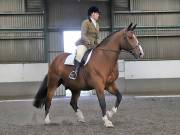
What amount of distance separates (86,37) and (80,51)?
0.35 meters

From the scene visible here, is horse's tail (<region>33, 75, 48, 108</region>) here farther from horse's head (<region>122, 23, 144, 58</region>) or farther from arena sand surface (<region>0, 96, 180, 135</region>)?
horse's head (<region>122, 23, 144, 58</region>)

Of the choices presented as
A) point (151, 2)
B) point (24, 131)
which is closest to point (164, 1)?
point (151, 2)

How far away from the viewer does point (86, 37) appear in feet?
35.5

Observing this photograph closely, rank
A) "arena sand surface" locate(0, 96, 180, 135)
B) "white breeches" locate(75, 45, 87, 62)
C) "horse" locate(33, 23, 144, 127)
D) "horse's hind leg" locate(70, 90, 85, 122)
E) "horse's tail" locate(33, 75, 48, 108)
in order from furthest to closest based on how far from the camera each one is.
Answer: "horse's tail" locate(33, 75, 48, 108) → "horse's hind leg" locate(70, 90, 85, 122) → "white breeches" locate(75, 45, 87, 62) → "horse" locate(33, 23, 144, 127) → "arena sand surface" locate(0, 96, 180, 135)

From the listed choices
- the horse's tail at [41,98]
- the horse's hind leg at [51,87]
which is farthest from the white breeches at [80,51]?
the horse's tail at [41,98]

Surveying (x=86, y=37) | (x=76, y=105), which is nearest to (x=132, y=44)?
(x=86, y=37)

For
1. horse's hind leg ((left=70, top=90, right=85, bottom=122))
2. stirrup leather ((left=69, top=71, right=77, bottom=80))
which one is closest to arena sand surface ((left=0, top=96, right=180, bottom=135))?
horse's hind leg ((left=70, top=90, right=85, bottom=122))

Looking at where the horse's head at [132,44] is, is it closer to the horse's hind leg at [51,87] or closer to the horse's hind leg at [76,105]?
the horse's hind leg at [76,105]

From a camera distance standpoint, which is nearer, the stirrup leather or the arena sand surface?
the arena sand surface

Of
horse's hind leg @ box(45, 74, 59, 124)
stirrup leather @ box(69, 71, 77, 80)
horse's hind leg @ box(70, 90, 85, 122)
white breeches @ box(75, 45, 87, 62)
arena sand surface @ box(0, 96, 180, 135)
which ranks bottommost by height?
arena sand surface @ box(0, 96, 180, 135)

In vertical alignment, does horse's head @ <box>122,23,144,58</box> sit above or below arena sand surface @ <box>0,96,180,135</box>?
above

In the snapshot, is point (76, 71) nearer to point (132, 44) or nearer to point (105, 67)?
point (105, 67)

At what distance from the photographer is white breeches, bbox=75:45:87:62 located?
35.0 ft

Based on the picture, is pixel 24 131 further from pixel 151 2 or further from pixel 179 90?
pixel 151 2
